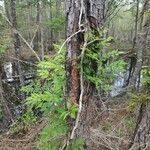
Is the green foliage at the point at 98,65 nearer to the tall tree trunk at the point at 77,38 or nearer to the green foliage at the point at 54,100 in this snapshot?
the tall tree trunk at the point at 77,38

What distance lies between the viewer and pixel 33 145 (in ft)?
23.7

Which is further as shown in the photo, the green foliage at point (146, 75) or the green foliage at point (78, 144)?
the green foliage at point (146, 75)

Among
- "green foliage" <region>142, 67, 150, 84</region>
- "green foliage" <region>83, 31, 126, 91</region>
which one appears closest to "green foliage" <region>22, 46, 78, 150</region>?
"green foliage" <region>83, 31, 126, 91</region>

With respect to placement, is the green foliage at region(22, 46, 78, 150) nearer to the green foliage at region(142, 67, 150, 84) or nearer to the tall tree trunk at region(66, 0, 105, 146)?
the tall tree trunk at region(66, 0, 105, 146)

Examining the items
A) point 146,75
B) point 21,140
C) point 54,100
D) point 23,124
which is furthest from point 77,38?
point 23,124

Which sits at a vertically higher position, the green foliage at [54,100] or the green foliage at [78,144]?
the green foliage at [54,100]

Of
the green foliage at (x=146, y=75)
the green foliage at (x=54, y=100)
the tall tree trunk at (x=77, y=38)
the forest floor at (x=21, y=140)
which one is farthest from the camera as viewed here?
the forest floor at (x=21, y=140)

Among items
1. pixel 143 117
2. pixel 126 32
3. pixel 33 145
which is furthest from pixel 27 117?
pixel 126 32

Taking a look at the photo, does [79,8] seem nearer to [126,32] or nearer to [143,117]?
[143,117]

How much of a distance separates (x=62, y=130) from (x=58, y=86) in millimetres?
490

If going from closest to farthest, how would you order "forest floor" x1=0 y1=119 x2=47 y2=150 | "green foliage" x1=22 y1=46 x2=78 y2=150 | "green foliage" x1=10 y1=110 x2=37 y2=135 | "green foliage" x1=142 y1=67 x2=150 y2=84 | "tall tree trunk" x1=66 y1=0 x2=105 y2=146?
"tall tree trunk" x1=66 y1=0 x2=105 y2=146 → "green foliage" x1=22 y1=46 x2=78 y2=150 → "green foliage" x1=142 y1=67 x2=150 y2=84 → "forest floor" x1=0 y1=119 x2=47 y2=150 → "green foliage" x1=10 y1=110 x2=37 y2=135

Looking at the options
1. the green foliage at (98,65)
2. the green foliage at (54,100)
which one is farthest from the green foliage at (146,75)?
the green foliage at (54,100)

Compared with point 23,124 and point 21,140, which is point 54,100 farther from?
point 23,124

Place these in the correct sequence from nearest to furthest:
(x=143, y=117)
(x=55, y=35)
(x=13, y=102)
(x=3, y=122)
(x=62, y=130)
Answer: (x=62, y=130) < (x=143, y=117) < (x=3, y=122) < (x=13, y=102) < (x=55, y=35)
